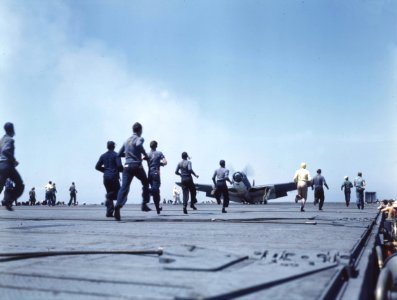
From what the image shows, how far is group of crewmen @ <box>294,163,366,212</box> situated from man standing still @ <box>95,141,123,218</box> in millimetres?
7310

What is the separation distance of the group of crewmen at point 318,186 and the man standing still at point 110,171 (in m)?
7.31

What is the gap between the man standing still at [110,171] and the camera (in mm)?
8875

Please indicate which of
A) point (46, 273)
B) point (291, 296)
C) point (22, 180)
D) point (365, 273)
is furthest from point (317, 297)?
point (22, 180)

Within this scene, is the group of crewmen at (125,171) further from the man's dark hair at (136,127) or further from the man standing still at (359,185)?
the man standing still at (359,185)

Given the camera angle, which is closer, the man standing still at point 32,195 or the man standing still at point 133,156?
the man standing still at point 133,156

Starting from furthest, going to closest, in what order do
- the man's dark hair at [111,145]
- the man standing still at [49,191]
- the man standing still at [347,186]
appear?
the man standing still at [49,191] < the man standing still at [347,186] < the man's dark hair at [111,145]

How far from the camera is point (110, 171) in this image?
8.96 metres

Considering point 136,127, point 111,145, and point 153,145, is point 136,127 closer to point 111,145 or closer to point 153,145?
point 111,145

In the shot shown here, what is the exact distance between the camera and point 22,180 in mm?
7895

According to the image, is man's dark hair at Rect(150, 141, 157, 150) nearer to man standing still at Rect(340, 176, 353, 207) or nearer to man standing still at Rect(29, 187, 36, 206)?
man standing still at Rect(340, 176, 353, 207)

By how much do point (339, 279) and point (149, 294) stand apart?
3.38ft

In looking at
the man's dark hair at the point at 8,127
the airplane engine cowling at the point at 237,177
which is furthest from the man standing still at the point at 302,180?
the airplane engine cowling at the point at 237,177

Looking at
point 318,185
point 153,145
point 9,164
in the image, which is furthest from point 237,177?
point 9,164

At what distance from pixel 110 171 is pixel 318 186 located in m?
11.5
